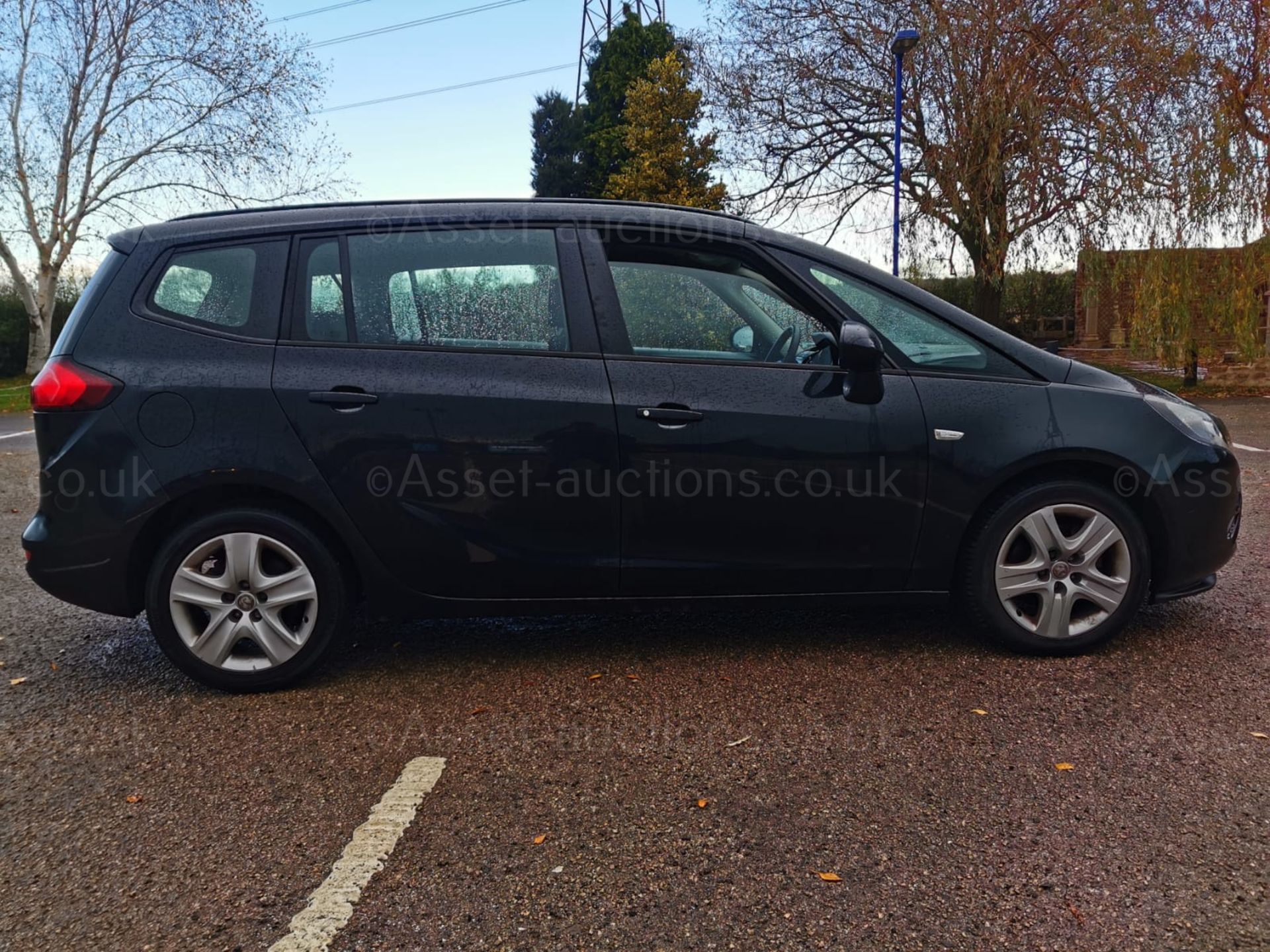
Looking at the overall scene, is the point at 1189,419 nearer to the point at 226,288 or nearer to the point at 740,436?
the point at 740,436

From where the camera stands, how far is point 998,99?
1714 centimetres

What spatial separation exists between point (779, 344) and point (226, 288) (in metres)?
2.01

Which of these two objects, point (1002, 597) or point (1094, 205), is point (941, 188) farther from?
point (1002, 597)

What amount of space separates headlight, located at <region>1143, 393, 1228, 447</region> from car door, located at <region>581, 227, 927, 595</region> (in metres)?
1.01

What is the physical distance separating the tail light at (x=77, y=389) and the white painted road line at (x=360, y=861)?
1.69 metres

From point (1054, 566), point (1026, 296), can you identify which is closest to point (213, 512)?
point (1054, 566)

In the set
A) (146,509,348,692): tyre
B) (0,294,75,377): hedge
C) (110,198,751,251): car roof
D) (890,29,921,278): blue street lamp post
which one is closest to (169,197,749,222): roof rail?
(110,198,751,251): car roof

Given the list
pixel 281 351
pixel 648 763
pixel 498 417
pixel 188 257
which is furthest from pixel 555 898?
pixel 188 257

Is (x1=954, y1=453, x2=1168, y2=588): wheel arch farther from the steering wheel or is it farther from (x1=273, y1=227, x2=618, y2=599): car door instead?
(x1=273, y1=227, x2=618, y2=599): car door

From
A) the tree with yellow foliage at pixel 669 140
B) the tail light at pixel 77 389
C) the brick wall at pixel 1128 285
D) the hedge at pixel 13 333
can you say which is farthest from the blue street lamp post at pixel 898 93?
the hedge at pixel 13 333

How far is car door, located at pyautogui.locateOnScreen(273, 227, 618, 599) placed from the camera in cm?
351

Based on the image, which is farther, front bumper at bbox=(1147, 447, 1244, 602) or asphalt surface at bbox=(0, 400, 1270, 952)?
front bumper at bbox=(1147, 447, 1244, 602)

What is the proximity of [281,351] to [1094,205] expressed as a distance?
16.9 metres

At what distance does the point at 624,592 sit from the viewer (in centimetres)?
364
